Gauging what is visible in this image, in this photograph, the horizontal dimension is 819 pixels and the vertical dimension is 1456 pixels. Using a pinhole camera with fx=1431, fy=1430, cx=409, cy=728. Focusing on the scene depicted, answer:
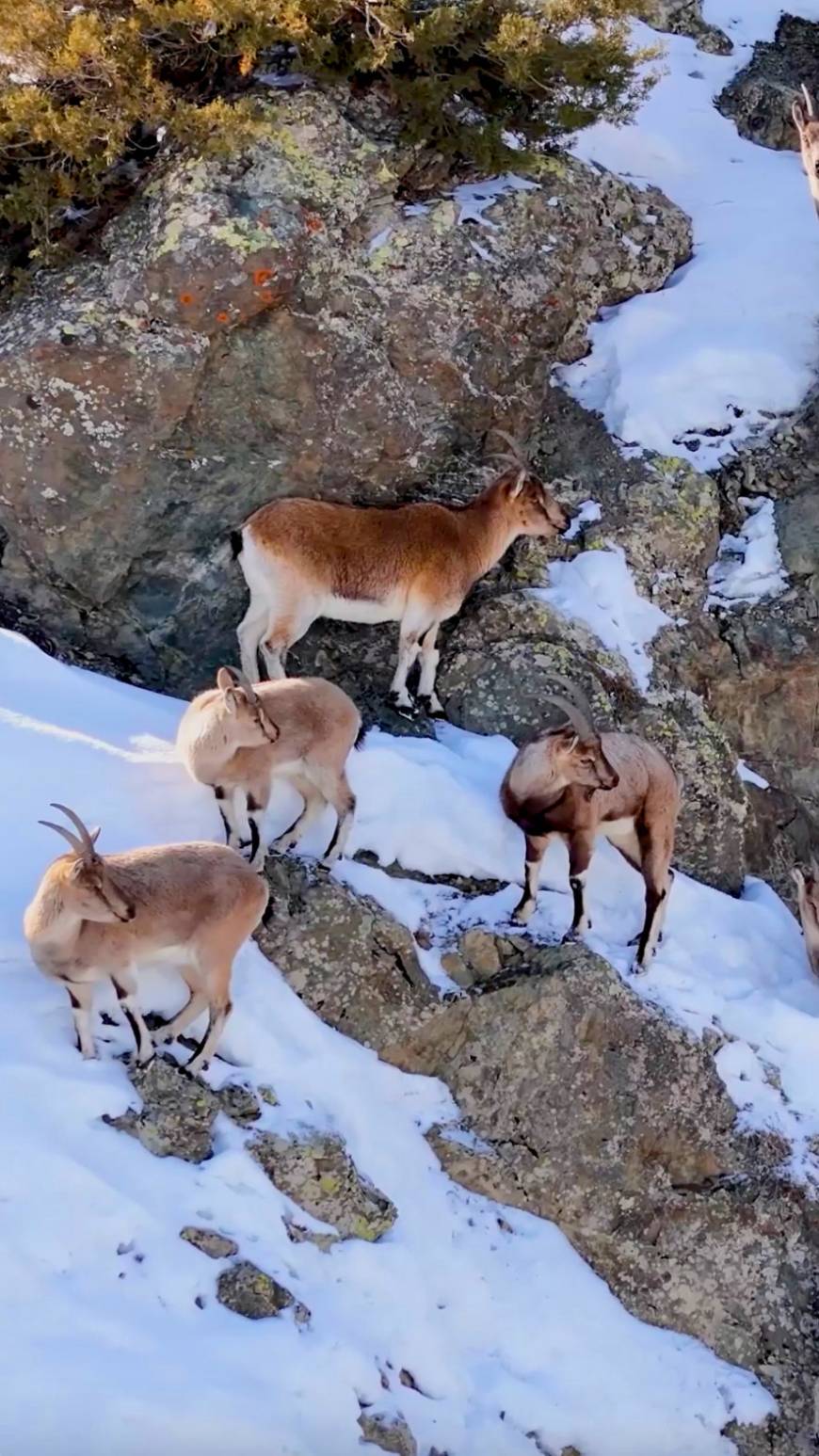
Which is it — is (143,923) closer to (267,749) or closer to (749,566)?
(267,749)

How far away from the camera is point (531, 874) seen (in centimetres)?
834

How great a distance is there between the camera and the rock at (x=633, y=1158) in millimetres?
7398

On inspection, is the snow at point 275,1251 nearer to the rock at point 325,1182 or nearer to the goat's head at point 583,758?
the rock at point 325,1182

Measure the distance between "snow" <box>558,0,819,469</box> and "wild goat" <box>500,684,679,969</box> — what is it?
363 centimetres

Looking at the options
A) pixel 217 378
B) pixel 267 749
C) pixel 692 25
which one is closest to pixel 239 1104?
pixel 267 749

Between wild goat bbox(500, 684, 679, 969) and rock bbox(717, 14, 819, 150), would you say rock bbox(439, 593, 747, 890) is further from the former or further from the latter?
rock bbox(717, 14, 819, 150)

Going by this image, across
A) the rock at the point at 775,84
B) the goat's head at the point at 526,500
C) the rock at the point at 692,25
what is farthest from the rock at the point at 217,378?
the rock at the point at 692,25

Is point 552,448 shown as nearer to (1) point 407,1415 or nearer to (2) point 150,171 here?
(2) point 150,171

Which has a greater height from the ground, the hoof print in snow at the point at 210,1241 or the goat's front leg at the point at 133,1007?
the goat's front leg at the point at 133,1007

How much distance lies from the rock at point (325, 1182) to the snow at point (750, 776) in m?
5.00

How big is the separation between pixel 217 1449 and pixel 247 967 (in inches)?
100

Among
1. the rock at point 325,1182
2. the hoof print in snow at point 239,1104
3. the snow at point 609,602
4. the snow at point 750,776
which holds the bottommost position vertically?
the snow at point 750,776

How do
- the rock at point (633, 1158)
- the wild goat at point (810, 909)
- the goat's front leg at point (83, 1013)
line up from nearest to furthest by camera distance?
the goat's front leg at point (83, 1013), the rock at point (633, 1158), the wild goat at point (810, 909)

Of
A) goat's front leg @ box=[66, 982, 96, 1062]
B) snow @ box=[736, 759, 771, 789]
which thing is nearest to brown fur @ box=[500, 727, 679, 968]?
snow @ box=[736, 759, 771, 789]
